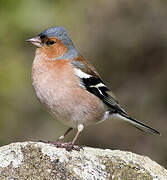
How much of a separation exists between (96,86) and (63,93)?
67 centimetres

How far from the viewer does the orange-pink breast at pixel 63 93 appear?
16.4 ft

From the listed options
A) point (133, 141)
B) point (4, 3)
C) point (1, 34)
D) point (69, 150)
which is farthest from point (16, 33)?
point (133, 141)

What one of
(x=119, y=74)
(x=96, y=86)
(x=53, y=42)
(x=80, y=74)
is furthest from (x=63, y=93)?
(x=119, y=74)

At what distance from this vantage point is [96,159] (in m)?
3.98

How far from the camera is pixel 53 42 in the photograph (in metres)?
5.51

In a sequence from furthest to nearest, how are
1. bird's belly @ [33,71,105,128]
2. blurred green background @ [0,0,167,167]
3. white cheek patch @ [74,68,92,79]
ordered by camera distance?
blurred green background @ [0,0,167,167] → white cheek patch @ [74,68,92,79] → bird's belly @ [33,71,105,128]

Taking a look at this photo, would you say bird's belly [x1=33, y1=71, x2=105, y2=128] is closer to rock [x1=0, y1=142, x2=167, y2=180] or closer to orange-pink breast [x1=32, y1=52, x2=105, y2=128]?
orange-pink breast [x1=32, y1=52, x2=105, y2=128]

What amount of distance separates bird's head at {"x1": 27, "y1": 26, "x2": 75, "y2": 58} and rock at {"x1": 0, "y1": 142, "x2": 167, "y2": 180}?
1622 mm

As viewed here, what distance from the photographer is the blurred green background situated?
952 cm

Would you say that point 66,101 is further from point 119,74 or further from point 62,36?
point 119,74

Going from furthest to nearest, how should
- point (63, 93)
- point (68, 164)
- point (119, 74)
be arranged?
point (119, 74) → point (63, 93) → point (68, 164)

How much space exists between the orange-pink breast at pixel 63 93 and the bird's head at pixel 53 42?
0.15 meters

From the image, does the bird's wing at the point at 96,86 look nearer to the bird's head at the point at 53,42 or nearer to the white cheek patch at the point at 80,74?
the white cheek patch at the point at 80,74

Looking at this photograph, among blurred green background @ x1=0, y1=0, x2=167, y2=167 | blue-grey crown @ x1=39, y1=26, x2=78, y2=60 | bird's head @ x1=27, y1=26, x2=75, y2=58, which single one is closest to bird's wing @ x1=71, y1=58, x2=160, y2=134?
blue-grey crown @ x1=39, y1=26, x2=78, y2=60
